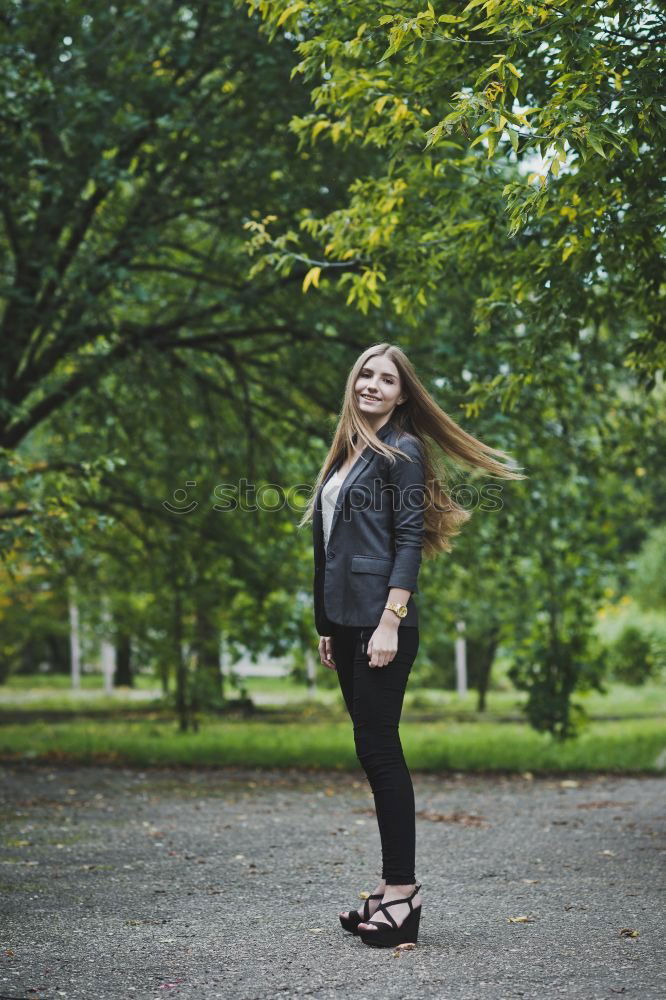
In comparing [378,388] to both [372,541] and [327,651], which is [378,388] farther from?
[327,651]

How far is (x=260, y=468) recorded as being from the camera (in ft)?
36.2

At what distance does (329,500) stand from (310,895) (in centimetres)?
188

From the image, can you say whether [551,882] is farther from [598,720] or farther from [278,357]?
[598,720]

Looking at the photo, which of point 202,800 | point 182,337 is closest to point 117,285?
point 182,337

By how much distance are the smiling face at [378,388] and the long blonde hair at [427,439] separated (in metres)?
0.02

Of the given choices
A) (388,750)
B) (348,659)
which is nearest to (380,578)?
(348,659)

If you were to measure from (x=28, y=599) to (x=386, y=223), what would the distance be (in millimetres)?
15216

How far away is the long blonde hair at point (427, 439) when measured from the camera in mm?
4164

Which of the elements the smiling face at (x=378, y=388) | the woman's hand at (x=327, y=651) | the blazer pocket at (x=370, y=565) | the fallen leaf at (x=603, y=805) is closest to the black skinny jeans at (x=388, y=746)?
the blazer pocket at (x=370, y=565)

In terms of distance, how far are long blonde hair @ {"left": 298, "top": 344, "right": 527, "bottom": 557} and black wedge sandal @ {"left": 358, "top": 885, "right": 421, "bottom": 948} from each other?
1.41 m

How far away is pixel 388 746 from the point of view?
12.5 feet

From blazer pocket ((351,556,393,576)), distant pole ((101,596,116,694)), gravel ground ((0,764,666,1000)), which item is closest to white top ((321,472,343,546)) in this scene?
blazer pocket ((351,556,393,576))

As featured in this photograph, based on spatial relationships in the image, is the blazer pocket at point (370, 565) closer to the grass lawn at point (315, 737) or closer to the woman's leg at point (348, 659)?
the woman's leg at point (348, 659)

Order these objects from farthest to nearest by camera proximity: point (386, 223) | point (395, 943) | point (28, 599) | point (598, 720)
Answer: point (28, 599)
point (598, 720)
point (386, 223)
point (395, 943)
